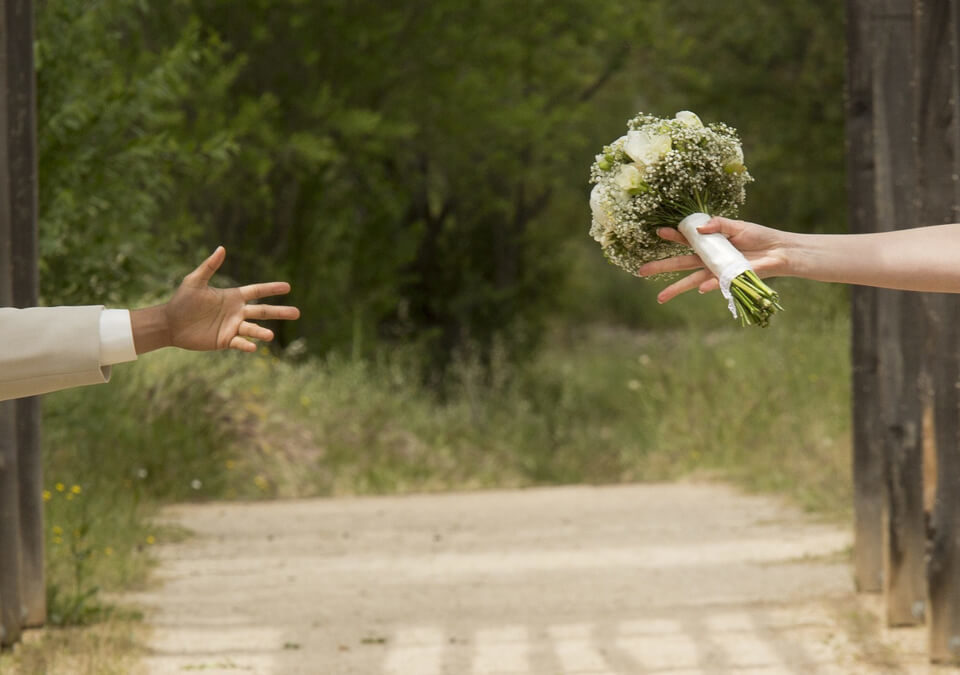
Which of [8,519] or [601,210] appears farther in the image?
[8,519]

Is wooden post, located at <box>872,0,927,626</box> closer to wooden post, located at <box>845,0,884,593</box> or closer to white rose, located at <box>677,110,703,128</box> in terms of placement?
wooden post, located at <box>845,0,884,593</box>

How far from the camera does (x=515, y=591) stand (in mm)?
6223

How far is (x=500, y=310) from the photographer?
1667 centimetres

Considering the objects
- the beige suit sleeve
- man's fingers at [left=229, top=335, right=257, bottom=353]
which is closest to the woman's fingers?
man's fingers at [left=229, top=335, right=257, bottom=353]

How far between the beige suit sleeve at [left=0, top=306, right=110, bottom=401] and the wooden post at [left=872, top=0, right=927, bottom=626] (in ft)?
12.2

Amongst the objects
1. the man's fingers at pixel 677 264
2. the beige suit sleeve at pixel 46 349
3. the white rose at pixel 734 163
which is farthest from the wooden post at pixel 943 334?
the beige suit sleeve at pixel 46 349

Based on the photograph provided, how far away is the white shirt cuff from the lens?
8.16 ft

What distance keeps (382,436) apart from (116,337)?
8508 millimetres

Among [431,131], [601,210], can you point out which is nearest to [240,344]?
[601,210]

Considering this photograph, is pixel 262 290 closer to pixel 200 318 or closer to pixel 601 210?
pixel 200 318

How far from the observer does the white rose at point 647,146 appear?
2.86 m

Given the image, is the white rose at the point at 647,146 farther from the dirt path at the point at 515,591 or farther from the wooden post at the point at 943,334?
the dirt path at the point at 515,591

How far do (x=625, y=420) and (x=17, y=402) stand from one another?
973 cm

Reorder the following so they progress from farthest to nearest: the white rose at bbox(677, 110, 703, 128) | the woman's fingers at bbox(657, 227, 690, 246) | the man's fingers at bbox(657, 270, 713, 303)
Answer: the white rose at bbox(677, 110, 703, 128) → the woman's fingers at bbox(657, 227, 690, 246) → the man's fingers at bbox(657, 270, 713, 303)
